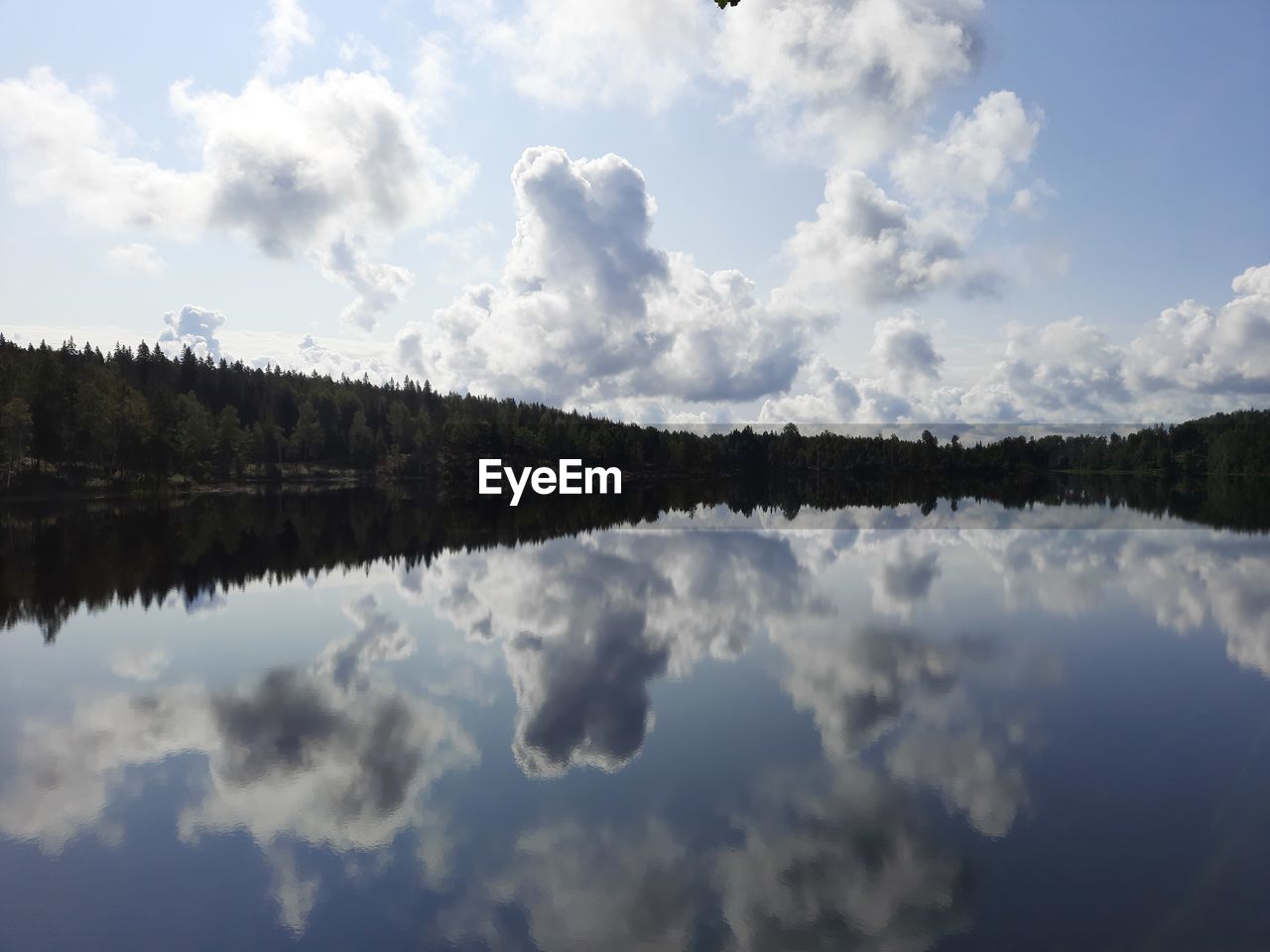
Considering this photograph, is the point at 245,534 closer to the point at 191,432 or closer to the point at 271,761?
the point at 271,761

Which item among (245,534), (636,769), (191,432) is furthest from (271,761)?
(191,432)

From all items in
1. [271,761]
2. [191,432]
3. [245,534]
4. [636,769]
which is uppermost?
[191,432]

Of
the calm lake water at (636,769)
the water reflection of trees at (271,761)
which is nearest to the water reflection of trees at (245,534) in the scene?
the calm lake water at (636,769)

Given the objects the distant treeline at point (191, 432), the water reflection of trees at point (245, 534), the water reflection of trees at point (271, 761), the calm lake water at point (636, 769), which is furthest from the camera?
the distant treeline at point (191, 432)

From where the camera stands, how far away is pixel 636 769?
15.9 m

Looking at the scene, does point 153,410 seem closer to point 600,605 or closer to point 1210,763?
point 600,605

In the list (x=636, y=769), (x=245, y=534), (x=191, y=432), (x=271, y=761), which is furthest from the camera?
(x=191, y=432)

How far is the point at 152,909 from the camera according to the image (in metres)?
11.3

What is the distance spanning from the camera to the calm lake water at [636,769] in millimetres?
10984

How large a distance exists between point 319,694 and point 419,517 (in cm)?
6209

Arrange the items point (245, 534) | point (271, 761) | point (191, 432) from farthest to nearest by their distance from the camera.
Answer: point (191, 432)
point (245, 534)
point (271, 761)

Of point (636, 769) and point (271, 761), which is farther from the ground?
point (636, 769)

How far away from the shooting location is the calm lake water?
432 inches

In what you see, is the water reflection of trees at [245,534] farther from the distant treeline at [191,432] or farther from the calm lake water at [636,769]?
the distant treeline at [191,432]
